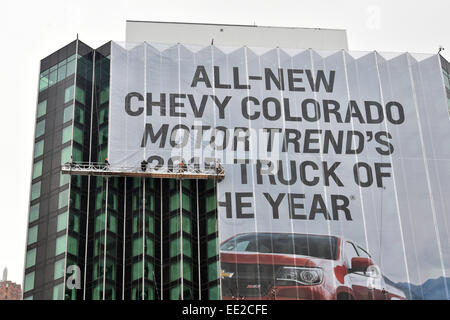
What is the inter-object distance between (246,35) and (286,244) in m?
29.2

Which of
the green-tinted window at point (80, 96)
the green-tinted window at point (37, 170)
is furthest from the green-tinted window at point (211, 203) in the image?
the green-tinted window at point (37, 170)

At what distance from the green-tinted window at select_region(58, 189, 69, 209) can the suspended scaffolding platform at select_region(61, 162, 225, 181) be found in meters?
2.16

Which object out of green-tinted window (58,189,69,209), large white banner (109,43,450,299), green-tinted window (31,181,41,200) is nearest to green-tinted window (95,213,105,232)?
green-tinted window (58,189,69,209)

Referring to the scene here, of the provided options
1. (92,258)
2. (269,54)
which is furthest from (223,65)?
(92,258)

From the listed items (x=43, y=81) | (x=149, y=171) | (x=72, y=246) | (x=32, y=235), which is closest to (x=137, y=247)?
(x=72, y=246)

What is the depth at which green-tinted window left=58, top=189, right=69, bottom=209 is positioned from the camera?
79.6 meters

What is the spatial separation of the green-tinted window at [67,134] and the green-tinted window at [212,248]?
18.6 m

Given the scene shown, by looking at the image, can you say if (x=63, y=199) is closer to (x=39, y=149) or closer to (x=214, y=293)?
(x=39, y=149)

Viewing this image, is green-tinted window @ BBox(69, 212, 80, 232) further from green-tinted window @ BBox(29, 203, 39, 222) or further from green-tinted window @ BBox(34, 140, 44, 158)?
green-tinted window @ BBox(34, 140, 44, 158)

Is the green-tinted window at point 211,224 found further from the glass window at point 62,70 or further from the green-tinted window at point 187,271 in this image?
the glass window at point 62,70

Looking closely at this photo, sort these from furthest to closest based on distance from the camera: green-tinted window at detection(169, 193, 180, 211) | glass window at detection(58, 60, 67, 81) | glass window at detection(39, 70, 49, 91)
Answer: glass window at detection(39, 70, 49, 91), glass window at detection(58, 60, 67, 81), green-tinted window at detection(169, 193, 180, 211)

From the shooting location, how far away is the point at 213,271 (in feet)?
255
